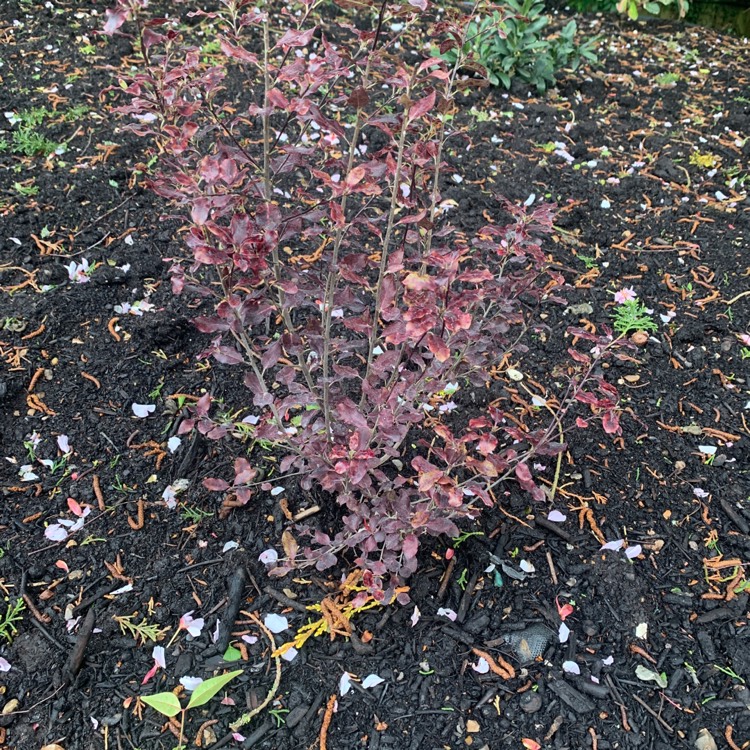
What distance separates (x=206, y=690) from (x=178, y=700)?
0.29 ft

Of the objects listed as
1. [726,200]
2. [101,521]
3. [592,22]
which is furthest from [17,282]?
[592,22]

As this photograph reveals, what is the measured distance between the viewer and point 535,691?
5.99 feet

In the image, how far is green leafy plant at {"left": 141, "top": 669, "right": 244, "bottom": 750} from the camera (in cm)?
170

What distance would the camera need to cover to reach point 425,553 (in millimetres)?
2100

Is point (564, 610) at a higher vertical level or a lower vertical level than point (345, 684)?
higher

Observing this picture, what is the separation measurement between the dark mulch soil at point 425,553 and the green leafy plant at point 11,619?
1 centimetres

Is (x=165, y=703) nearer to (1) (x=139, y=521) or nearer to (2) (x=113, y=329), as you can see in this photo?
(1) (x=139, y=521)

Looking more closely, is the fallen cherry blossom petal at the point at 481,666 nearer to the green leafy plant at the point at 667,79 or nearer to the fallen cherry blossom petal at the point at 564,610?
the fallen cherry blossom petal at the point at 564,610

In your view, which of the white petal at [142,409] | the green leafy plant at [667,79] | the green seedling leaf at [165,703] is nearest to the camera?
the green seedling leaf at [165,703]

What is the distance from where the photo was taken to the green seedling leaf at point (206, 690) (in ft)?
5.64

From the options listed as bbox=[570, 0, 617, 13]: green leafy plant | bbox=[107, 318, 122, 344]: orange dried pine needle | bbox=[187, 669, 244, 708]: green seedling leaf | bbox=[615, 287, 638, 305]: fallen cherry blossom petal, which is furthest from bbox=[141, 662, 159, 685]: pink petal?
bbox=[570, 0, 617, 13]: green leafy plant

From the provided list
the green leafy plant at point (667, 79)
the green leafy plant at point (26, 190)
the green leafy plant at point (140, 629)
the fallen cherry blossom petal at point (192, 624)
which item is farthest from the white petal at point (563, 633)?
the green leafy plant at point (667, 79)

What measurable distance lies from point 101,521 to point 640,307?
2378 mm

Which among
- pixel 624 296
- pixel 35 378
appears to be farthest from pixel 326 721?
pixel 624 296
